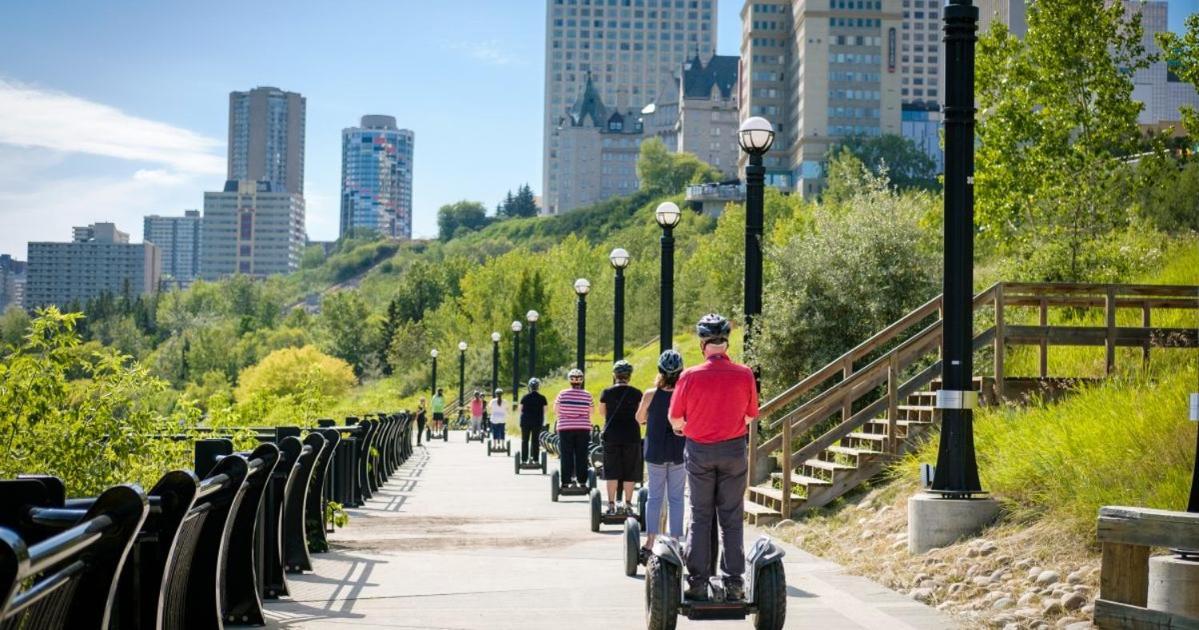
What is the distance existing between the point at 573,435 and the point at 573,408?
1.06 m

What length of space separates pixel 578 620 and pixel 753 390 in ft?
6.48

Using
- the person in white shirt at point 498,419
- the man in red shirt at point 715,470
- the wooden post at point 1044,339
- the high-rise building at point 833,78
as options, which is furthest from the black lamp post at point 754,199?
the high-rise building at point 833,78

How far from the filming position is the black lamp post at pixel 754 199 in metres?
16.5

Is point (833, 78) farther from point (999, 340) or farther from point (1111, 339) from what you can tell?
point (999, 340)

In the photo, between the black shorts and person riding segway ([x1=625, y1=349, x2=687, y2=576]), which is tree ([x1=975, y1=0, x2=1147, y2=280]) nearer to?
the black shorts

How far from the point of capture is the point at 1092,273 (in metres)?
28.2

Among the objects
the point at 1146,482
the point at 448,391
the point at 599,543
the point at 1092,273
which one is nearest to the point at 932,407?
the point at 599,543

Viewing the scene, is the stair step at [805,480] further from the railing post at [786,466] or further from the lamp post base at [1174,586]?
the lamp post base at [1174,586]

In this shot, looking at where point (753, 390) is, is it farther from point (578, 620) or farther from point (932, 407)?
point (932, 407)

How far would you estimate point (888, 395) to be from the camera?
1535 centimetres

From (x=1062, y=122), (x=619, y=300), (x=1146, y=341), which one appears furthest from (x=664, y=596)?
(x=1062, y=122)

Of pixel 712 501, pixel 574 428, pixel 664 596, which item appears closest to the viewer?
pixel 664 596

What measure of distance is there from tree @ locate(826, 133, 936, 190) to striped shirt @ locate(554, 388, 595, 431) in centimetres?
15030

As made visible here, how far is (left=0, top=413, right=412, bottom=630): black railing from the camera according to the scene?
3768 millimetres
